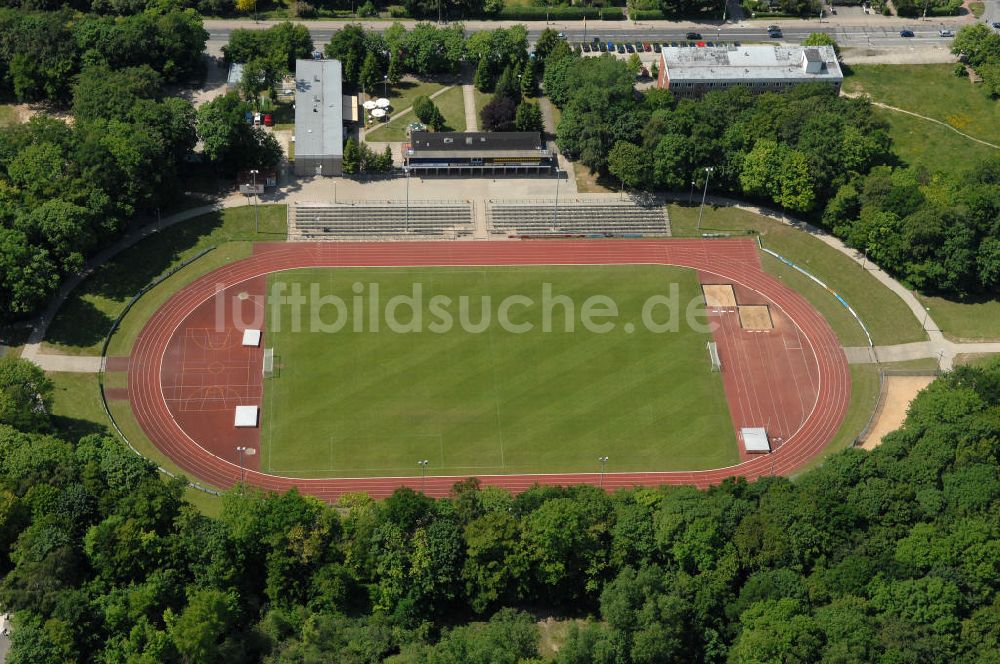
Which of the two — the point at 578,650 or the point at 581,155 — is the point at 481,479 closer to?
the point at 578,650

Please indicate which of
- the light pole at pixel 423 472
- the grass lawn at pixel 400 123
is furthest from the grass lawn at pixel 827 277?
the light pole at pixel 423 472

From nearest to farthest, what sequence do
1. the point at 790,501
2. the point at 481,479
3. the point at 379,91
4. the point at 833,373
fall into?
1. the point at 790,501
2. the point at 481,479
3. the point at 833,373
4. the point at 379,91

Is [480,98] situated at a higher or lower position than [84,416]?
higher

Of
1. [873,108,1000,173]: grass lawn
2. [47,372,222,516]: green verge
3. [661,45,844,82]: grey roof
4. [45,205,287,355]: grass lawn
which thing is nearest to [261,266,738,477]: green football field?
[45,205,287,355]: grass lawn

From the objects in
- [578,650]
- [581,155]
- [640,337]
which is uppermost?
[581,155]

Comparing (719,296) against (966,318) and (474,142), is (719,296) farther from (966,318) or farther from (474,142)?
(474,142)

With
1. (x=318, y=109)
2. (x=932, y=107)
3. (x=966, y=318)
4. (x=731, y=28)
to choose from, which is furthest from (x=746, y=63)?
(x=318, y=109)

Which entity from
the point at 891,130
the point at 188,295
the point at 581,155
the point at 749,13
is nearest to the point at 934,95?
the point at 891,130

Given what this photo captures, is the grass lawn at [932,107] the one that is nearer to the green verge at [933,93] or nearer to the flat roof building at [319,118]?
the green verge at [933,93]
